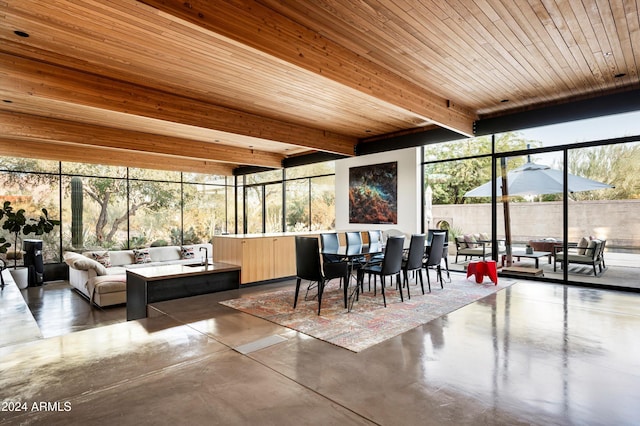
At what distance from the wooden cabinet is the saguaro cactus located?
5.18 metres

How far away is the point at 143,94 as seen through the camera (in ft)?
16.7

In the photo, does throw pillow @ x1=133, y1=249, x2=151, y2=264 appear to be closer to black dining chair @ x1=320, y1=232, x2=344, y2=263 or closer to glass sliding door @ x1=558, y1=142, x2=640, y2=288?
black dining chair @ x1=320, y1=232, x2=344, y2=263

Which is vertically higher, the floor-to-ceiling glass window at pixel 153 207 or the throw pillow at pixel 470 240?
the floor-to-ceiling glass window at pixel 153 207

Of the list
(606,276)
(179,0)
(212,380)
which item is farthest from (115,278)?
(606,276)

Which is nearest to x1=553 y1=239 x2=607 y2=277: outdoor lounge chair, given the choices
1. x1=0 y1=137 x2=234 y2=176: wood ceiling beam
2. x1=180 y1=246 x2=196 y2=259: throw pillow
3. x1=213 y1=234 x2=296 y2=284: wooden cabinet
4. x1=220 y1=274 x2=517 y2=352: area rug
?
x1=220 y1=274 x2=517 y2=352: area rug

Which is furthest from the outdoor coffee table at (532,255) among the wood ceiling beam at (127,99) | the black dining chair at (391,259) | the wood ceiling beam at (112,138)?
the wood ceiling beam at (112,138)

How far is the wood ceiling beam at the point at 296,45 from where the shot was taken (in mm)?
2859

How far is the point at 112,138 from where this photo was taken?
707cm

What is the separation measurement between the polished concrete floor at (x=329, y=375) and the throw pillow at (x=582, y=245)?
2248 mm

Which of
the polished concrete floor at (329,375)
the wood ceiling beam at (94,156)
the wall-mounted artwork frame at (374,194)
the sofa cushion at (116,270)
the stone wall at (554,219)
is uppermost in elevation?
the wood ceiling beam at (94,156)

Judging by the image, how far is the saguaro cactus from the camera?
909cm

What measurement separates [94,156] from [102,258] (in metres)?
2.79

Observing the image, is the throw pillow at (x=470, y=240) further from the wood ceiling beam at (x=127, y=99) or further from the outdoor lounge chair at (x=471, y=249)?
the wood ceiling beam at (x=127, y=99)

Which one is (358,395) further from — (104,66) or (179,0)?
(104,66)
